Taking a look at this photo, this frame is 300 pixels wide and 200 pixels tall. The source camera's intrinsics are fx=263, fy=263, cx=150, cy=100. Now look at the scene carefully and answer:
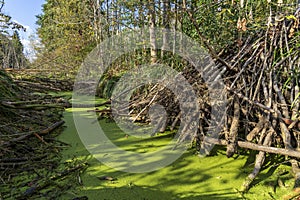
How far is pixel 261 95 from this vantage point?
1660mm

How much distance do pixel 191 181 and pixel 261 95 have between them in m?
0.70

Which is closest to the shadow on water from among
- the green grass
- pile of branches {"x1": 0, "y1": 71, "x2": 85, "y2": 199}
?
the green grass

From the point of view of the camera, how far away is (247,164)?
5.23ft

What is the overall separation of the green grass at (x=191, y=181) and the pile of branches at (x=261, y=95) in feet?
0.27

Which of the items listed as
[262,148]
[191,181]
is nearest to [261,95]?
[262,148]

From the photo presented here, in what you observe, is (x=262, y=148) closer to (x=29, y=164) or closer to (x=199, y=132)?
(x=199, y=132)

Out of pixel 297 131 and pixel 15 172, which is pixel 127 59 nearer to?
pixel 15 172

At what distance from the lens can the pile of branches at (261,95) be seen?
1.44 m

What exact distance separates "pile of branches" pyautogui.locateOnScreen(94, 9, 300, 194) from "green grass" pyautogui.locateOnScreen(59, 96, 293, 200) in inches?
3.2

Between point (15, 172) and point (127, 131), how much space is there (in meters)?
1.06

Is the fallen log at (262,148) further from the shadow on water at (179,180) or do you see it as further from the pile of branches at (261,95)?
the shadow on water at (179,180)

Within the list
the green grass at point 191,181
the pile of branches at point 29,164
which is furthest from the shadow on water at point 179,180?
the pile of branches at point 29,164

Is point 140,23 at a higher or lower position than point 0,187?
higher

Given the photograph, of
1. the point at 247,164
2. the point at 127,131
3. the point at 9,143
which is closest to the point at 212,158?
the point at 247,164
